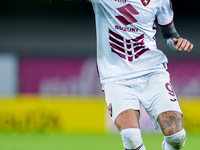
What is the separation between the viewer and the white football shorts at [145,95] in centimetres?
500

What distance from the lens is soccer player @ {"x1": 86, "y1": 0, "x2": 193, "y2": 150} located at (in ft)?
16.3

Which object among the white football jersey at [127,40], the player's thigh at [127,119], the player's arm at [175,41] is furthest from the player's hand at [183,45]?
→ the player's thigh at [127,119]

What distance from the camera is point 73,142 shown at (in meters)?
8.66

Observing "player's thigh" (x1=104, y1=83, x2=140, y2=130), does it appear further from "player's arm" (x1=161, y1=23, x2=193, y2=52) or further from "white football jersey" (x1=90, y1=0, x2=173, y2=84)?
"player's arm" (x1=161, y1=23, x2=193, y2=52)

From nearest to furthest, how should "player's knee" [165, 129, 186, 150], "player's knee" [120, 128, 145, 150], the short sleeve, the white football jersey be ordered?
"player's knee" [120, 128, 145, 150] → "player's knee" [165, 129, 186, 150] → the white football jersey → the short sleeve

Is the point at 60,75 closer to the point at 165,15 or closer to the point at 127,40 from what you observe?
the point at 165,15

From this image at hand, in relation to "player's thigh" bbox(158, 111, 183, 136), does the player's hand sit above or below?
above

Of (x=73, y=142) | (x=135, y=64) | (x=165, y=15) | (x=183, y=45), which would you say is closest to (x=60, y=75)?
(x=73, y=142)

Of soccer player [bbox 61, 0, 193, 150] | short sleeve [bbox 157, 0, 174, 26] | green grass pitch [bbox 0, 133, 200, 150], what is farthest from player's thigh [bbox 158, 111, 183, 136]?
green grass pitch [bbox 0, 133, 200, 150]

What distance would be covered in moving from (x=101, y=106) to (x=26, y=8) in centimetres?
612

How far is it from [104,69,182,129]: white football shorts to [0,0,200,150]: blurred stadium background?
2932 mm

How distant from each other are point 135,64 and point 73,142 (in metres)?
3.68

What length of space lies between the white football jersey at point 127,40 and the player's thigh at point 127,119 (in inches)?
14.7

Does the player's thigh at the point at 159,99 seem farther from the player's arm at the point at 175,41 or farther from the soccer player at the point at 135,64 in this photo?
the player's arm at the point at 175,41
